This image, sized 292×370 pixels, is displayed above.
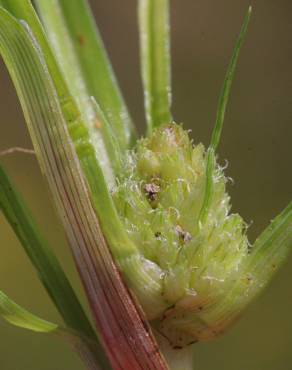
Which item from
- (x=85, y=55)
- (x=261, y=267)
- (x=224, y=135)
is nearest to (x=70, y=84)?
(x=85, y=55)

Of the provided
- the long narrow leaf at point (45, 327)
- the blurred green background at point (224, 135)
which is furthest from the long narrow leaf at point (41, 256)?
the blurred green background at point (224, 135)

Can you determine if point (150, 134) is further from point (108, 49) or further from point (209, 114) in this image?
point (108, 49)

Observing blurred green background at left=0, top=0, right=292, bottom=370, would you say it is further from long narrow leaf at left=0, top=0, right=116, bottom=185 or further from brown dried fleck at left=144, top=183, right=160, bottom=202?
brown dried fleck at left=144, top=183, right=160, bottom=202

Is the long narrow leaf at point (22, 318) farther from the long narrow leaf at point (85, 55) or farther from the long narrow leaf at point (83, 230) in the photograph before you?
the long narrow leaf at point (85, 55)

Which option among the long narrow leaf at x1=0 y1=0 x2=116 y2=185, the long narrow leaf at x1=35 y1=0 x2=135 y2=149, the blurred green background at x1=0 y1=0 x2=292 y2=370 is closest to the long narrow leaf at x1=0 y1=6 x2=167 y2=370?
the long narrow leaf at x1=0 y1=0 x2=116 y2=185

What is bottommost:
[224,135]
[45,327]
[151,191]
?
[45,327]

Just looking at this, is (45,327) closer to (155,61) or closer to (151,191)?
(151,191)

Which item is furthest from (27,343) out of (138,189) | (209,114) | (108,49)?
(138,189)
